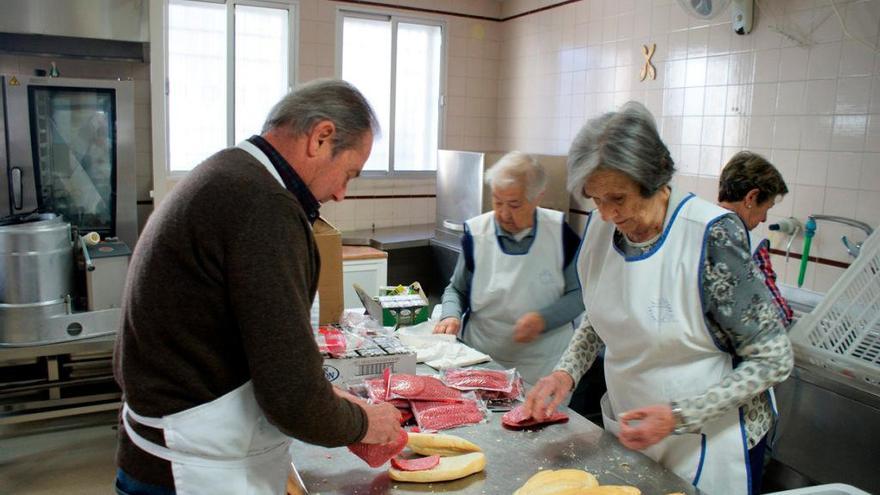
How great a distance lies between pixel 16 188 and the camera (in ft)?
11.2

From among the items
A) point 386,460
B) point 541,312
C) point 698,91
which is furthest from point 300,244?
point 698,91

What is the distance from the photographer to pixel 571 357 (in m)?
1.98

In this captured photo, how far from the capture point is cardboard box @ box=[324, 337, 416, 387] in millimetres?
2059

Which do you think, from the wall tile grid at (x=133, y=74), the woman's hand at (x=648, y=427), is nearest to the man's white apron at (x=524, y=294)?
the woman's hand at (x=648, y=427)

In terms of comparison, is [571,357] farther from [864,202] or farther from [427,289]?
[427,289]

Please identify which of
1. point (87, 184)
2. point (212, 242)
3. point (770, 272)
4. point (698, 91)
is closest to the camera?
point (212, 242)

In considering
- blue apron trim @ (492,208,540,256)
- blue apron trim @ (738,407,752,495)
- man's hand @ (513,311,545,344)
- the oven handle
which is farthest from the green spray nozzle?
the oven handle

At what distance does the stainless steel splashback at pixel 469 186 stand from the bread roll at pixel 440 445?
9.73ft

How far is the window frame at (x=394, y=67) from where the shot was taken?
5188 mm

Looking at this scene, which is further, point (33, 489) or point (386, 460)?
point (33, 489)

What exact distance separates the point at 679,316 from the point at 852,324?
0.98 m

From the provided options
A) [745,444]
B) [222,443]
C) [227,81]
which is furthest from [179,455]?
[227,81]

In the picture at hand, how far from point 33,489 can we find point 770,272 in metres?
3.49

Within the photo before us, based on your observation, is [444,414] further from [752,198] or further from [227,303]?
[752,198]
